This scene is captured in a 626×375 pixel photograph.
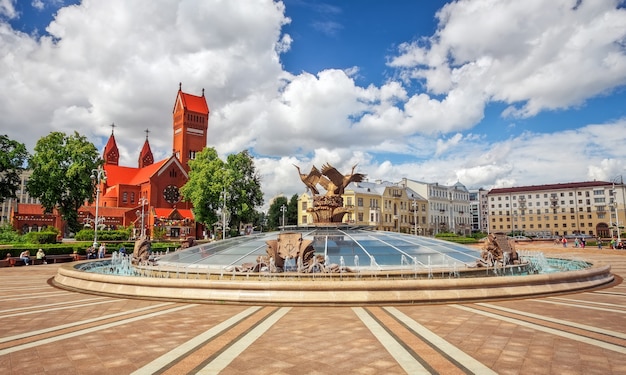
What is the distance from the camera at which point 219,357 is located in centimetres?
544

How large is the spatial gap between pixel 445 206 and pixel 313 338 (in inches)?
2989

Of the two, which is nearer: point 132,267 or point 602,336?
point 602,336

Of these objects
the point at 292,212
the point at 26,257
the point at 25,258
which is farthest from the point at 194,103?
the point at 25,258

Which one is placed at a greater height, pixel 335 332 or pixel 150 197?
pixel 150 197

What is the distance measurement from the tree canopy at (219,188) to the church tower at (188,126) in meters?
21.3

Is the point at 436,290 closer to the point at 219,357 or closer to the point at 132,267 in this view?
the point at 219,357

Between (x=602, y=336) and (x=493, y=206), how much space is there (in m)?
96.2

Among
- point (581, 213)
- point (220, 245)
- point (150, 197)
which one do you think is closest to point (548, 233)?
point (581, 213)

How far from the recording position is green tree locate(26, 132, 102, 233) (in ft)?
122

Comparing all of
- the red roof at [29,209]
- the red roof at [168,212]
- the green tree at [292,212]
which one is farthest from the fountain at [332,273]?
the green tree at [292,212]

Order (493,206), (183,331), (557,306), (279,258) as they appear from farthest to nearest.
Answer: (493,206), (279,258), (557,306), (183,331)

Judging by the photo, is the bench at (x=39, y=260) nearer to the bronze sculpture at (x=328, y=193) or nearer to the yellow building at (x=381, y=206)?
the bronze sculpture at (x=328, y=193)

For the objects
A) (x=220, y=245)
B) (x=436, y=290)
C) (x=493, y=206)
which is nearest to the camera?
(x=436, y=290)

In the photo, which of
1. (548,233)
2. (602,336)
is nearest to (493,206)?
(548,233)
